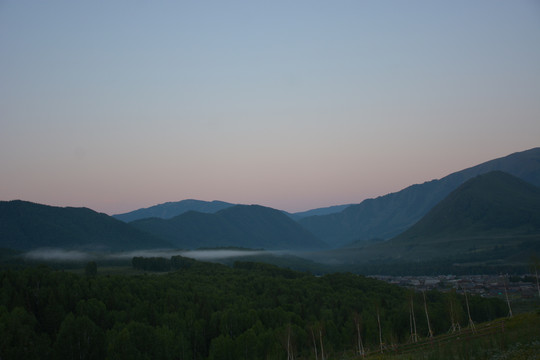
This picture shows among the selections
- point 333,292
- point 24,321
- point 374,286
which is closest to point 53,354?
point 24,321

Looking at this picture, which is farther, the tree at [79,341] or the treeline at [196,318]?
the treeline at [196,318]

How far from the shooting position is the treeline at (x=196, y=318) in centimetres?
8238

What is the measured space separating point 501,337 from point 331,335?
4453 cm

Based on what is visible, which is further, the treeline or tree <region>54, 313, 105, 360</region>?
the treeline

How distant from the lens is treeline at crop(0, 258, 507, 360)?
82.4m

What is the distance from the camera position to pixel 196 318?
107 m

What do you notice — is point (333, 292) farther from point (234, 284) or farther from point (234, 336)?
point (234, 336)

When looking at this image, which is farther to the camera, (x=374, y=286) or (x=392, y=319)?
(x=374, y=286)

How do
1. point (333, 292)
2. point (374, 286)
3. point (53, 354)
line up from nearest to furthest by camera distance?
point (53, 354) < point (333, 292) < point (374, 286)

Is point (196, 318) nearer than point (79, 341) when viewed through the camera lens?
No

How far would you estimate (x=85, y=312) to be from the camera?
98625mm

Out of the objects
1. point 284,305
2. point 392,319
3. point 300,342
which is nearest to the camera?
point 300,342

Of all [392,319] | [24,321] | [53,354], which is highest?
[24,321]

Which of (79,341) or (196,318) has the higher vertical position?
(79,341)
